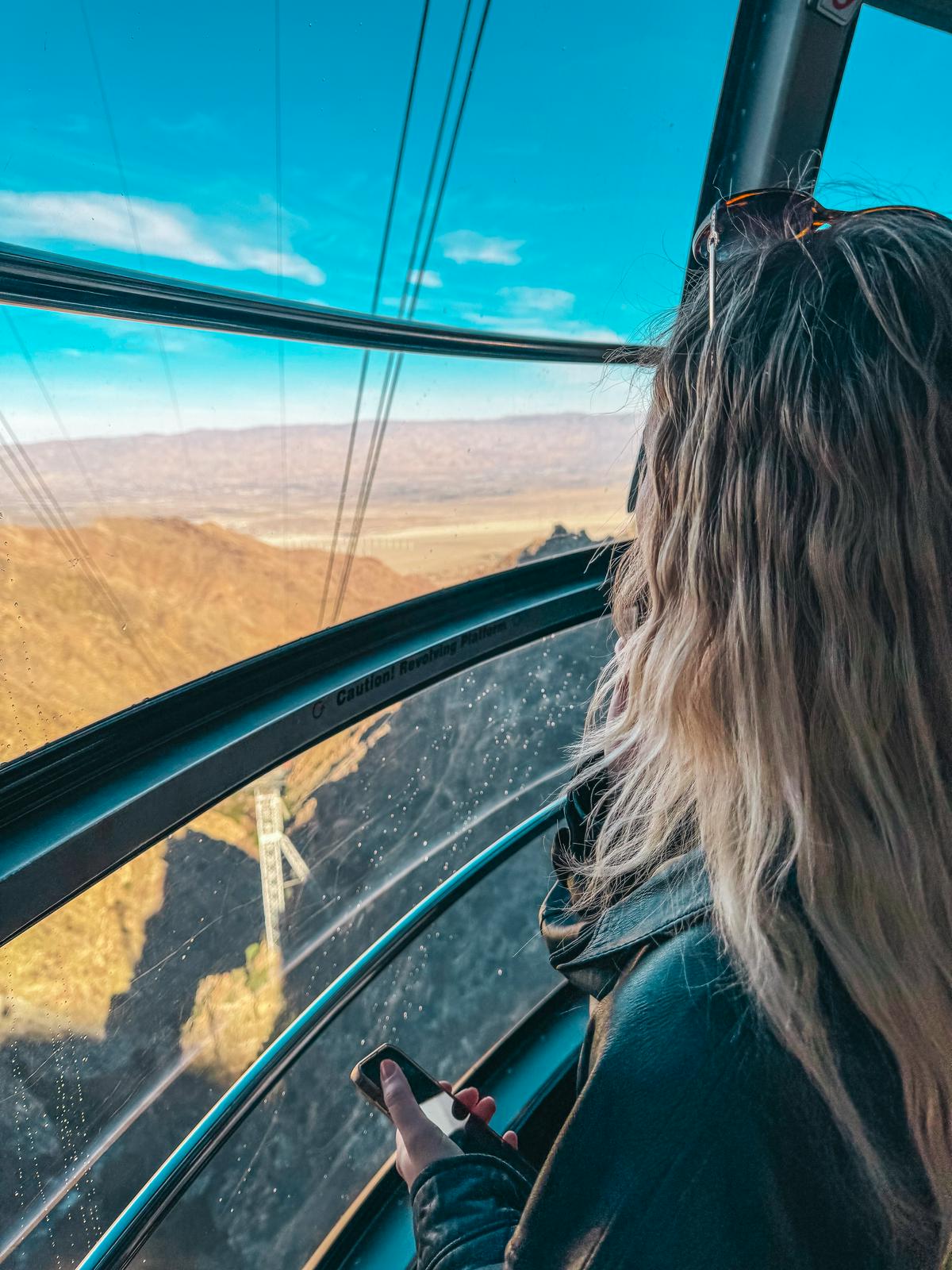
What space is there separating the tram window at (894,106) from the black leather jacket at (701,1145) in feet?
6.84

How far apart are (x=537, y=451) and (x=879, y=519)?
206 centimetres

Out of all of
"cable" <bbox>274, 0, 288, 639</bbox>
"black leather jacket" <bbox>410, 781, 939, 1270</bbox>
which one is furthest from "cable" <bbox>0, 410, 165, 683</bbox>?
"black leather jacket" <bbox>410, 781, 939, 1270</bbox>

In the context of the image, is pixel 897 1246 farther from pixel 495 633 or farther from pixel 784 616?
pixel 495 633

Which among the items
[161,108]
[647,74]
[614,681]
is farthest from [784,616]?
[647,74]

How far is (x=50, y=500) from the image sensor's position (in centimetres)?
132

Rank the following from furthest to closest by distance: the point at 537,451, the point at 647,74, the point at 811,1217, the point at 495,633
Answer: the point at 537,451 < the point at 495,633 < the point at 647,74 < the point at 811,1217

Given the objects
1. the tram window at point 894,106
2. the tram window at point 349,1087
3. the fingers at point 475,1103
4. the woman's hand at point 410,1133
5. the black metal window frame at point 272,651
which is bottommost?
the tram window at point 349,1087

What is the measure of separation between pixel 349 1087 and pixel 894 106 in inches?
126

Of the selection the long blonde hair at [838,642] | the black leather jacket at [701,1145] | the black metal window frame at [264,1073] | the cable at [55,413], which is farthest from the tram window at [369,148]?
the black metal window frame at [264,1073]

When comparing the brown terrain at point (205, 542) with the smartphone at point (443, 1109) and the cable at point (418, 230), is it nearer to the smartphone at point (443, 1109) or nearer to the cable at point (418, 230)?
the cable at point (418, 230)

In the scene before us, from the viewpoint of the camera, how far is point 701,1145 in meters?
0.47

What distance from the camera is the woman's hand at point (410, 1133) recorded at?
891 millimetres

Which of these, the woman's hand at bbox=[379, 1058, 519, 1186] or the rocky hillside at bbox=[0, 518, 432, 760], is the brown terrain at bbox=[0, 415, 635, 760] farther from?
the woman's hand at bbox=[379, 1058, 519, 1186]

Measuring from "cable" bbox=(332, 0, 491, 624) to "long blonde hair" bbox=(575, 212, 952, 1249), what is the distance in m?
1.47
